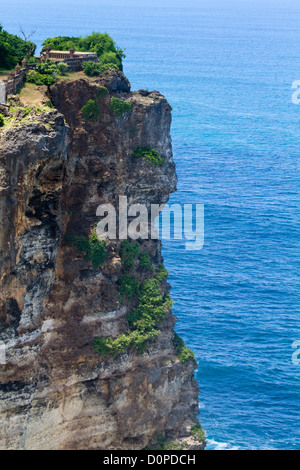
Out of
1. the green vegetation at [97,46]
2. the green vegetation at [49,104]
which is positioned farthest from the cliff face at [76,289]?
the green vegetation at [97,46]

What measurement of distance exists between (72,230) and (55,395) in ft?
41.3

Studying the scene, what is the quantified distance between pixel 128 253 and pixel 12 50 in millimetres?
18623

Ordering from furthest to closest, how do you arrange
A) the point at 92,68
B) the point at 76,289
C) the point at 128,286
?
the point at 128,286, the point at 92,68, the point at 76,289

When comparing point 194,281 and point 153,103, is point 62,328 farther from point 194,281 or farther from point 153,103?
point 194,281

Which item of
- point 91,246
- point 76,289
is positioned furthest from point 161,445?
point 91,246

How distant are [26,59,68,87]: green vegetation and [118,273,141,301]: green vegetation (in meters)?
16.7

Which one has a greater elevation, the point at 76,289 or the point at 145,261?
the point at 145,261

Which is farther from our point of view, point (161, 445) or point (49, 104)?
point (161, 445)

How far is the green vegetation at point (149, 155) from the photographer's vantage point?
7106 cm

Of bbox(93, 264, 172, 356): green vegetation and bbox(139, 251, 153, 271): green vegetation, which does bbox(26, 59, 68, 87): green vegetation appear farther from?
bbox(93, 264, 172, 356): green vegetation

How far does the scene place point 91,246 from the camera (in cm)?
6681

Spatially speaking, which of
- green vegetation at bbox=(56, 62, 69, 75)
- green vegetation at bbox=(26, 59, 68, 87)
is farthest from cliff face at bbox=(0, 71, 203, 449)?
green vegetation at bbox=(56, 62, 69, 75)

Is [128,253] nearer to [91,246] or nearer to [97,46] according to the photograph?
[91,246]
